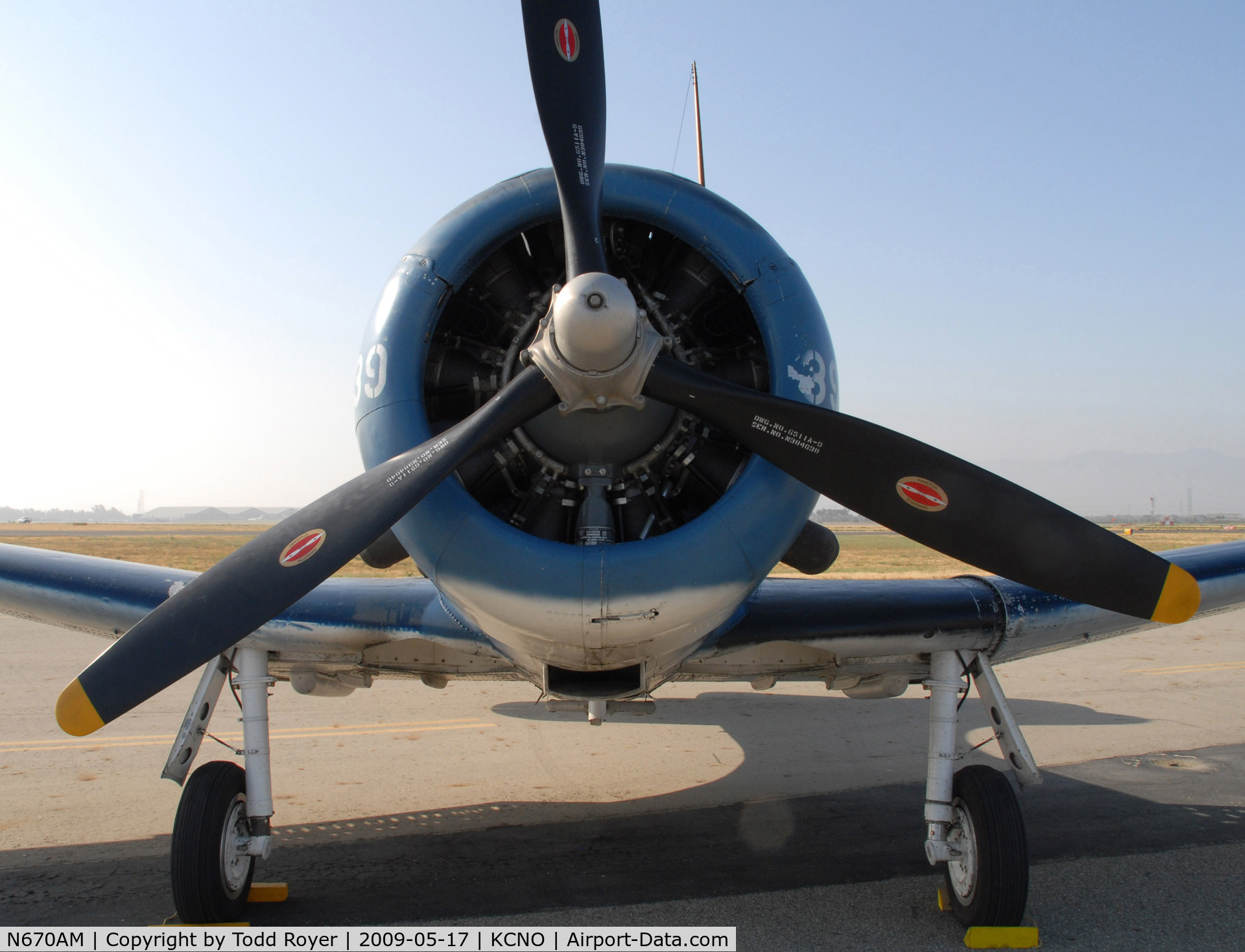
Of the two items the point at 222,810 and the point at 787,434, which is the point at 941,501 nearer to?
the point at 787,434

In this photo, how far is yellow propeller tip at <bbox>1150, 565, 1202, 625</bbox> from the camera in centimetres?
281

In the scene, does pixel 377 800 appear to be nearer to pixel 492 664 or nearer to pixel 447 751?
pixel 447 751

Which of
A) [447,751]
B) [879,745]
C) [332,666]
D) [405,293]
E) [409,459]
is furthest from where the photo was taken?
[879,745]

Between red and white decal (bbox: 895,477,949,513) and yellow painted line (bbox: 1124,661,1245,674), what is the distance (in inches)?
423

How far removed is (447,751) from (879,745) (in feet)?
13.2

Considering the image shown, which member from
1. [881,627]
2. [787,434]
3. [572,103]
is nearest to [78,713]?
[787,434]

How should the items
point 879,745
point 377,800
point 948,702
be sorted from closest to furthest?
point 948,702, point 377,800, point 879,745

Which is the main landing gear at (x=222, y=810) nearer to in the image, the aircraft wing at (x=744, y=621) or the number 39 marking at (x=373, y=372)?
the aircraft wing at (x=744, y=621)

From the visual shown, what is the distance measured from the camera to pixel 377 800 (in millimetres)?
5809

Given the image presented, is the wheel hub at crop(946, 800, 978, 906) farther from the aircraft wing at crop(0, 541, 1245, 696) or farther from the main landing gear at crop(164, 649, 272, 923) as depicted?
the main landing gear at crop(164, 649, 272, 923)

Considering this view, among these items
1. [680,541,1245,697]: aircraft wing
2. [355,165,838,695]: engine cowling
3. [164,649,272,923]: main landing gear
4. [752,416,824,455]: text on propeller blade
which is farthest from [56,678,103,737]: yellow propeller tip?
[680,541,1245,697]: aircraft wing

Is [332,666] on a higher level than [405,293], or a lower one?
lower

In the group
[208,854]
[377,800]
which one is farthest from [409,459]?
[377,800]

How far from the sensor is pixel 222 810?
3990mm
